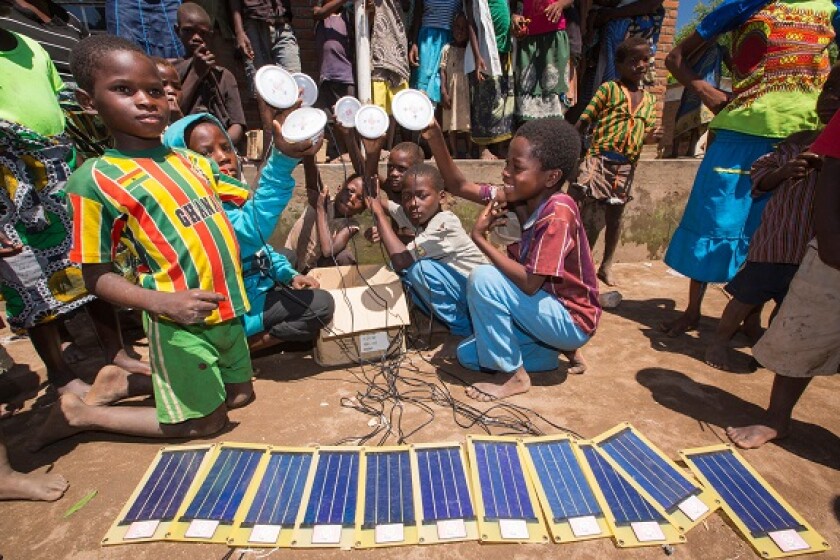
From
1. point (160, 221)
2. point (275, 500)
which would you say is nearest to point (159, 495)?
point (275, 500)

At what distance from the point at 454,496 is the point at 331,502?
1.55 feet

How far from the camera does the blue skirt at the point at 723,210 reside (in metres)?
A: 2.87

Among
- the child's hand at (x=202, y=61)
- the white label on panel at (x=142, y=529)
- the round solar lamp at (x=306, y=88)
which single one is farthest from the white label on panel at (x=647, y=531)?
the child's hand at (x=202, y=61)

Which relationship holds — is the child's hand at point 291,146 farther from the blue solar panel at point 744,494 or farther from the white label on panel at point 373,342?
the blue solar panel at point 744,494

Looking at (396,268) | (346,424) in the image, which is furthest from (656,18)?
(346,424)

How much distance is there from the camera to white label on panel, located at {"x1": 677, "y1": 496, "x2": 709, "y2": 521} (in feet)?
5.54

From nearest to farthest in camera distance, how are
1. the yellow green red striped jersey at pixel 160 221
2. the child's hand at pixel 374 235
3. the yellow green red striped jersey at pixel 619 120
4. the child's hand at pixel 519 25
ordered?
the yellow green red striped jersey at pixel 160 221 < the child's hand at pixel 374 235 < the yellow green red striped jersey at pixel 619 120 < the child's hand at pixel 519 25

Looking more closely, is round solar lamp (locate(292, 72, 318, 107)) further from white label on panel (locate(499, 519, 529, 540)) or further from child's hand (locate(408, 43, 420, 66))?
child's hand (locate(408, 43, 420, 66))

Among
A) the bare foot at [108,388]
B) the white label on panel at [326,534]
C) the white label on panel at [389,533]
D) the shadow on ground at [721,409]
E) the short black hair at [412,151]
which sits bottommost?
the shadow on ground at [721,409]

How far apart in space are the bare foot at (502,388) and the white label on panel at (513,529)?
2.72 feet

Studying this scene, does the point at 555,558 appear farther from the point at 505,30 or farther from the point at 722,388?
the point at 505,30

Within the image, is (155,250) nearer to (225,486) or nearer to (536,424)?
(225,486)

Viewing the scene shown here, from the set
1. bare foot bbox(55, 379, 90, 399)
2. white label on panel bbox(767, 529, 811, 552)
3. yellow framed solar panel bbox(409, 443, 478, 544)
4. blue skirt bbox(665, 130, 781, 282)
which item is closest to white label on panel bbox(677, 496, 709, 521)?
white label on panel bbox(767, 529, 811, 552)

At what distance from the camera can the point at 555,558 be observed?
1.56 m
